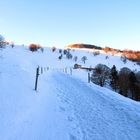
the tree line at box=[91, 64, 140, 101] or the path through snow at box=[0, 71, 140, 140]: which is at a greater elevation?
the path through snow at box=[0, 71, 140, 140]

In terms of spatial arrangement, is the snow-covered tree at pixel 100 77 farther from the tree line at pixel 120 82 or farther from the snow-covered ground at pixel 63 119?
the snow-covered ground at pixel 63 119

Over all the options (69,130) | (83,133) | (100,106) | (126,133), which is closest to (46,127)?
(69,130)

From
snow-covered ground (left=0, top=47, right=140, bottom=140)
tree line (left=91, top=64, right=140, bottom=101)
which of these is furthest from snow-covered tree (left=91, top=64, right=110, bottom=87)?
snow-covered ground (left=0, top=47, right=140, bottom=140)

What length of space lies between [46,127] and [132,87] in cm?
5875

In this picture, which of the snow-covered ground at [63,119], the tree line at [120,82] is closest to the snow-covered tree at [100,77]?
the tree line at [120,82]

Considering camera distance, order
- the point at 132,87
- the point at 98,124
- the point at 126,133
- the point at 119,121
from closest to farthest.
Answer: the point at 126,133 → the point at 98,124 → the point at 119,121 → the point at 132,87

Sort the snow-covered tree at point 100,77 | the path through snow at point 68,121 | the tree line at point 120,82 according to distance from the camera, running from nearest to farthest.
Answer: the path through snow at point 68,121
the snow-covered tree at point 100,77
the tree line at point 120,82

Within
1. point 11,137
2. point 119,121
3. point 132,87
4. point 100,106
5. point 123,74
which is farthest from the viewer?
point 123,74

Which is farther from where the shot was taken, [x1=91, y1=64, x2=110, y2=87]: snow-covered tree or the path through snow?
[x1=91, y1=64, x2=110, y2=87]: snow-covered tree

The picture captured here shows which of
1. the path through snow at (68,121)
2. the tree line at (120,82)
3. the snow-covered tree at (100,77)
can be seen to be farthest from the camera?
the tree line at (120,82)

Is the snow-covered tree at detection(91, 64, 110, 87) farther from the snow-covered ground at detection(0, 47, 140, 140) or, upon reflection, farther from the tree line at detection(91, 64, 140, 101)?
the snow-covered ground at detection(0, 47, 140, 140)

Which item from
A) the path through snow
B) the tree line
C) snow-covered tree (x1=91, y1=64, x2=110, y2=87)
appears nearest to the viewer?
the path through snow

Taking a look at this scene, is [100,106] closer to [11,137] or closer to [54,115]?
[54,115]

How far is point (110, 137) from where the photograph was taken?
7.53 m
